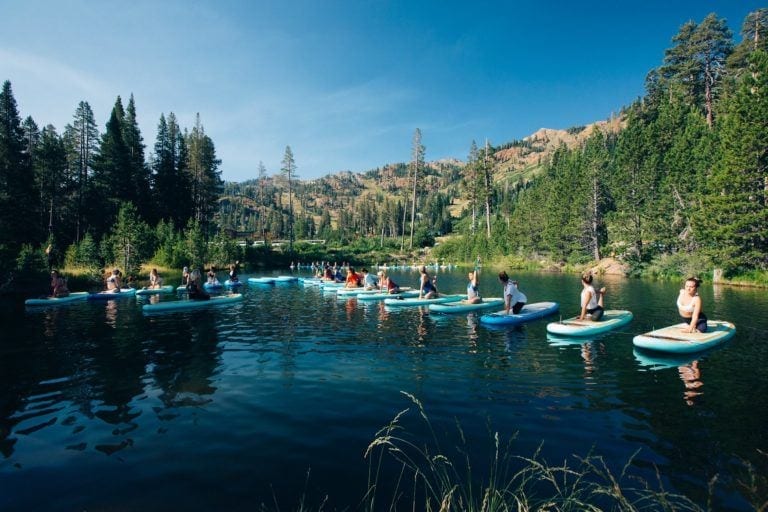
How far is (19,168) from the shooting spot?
41219 millimetres

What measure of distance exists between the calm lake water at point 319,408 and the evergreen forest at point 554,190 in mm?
23813

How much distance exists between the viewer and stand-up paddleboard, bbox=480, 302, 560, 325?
17.6 metres

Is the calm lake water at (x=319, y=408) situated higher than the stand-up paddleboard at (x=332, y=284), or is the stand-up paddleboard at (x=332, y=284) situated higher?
the stand-up paddleboard at (x=332, y=284)

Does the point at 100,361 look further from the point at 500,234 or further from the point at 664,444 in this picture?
the point at 500,234

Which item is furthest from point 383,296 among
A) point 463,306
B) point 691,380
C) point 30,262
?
point 30,262

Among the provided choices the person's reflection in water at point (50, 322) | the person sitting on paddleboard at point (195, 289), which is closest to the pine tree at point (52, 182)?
the person's reflection in water at point (50, 322)

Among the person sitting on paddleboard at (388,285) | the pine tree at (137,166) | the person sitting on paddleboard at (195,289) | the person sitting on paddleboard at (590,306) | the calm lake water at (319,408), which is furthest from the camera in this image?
the pine tree at (137,166)

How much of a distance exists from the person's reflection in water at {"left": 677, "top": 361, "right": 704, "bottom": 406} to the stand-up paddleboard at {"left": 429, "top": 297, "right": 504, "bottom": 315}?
10.4m

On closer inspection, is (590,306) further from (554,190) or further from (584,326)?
(554,190)

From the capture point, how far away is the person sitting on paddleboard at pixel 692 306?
1351 cm

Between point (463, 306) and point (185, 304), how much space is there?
613 inches

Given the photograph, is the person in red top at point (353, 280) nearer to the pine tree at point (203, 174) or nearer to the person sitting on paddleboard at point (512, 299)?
the person sitting on paddleboard at point (512, 299)

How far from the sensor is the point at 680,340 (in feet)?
42.2

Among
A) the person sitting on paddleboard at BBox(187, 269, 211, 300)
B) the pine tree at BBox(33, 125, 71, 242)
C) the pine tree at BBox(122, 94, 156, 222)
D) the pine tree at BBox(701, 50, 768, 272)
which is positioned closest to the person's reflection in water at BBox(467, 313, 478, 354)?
the person sitting on paddleboard at BBox(187, 269, 211, 300)
